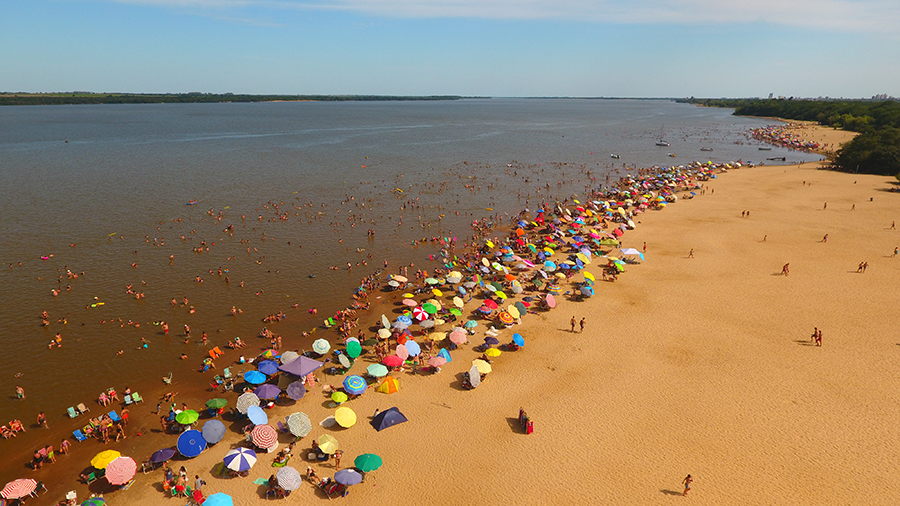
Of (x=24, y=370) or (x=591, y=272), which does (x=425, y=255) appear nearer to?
(x=591, y=272)

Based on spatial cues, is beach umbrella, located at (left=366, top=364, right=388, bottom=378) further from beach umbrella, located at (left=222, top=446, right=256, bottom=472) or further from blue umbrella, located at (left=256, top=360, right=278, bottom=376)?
beach umbrella, located at (left=222, top=446, right=256, bottom=472)

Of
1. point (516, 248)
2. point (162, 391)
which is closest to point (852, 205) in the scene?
point (516, 248)

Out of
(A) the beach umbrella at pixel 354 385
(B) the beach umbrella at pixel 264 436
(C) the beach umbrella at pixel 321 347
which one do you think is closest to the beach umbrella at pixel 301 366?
(C) the beach umbrella at pixel 321 347

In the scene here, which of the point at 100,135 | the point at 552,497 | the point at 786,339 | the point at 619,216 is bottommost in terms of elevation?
the point at 552,497

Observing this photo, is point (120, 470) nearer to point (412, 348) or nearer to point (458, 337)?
point (412, 348)

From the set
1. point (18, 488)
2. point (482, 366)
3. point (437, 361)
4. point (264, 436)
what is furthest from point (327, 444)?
point (18, 488)

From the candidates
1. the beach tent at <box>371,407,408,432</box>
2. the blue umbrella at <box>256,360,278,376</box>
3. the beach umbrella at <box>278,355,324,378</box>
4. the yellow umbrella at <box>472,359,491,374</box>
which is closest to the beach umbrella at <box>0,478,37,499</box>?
the blue umbrella at <box>256,360,278,376</box>
